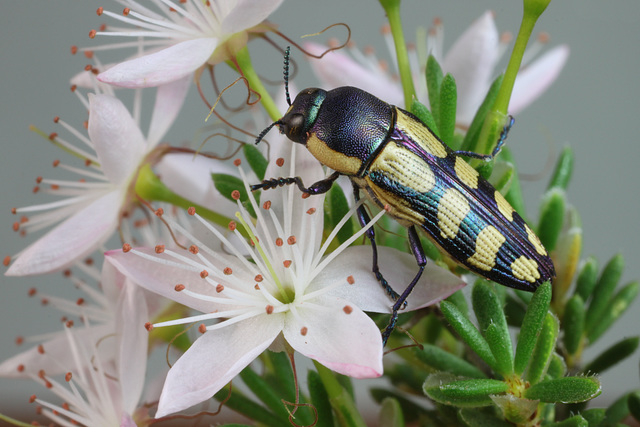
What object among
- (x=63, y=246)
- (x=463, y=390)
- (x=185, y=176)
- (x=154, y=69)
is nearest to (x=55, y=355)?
(x=63, y=246)

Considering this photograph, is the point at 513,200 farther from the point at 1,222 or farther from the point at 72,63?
the point at 1,222

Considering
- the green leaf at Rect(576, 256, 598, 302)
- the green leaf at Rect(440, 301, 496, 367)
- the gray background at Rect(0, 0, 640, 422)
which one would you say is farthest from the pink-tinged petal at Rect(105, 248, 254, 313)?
the gray background at Rect(0, 0, 640, 422)

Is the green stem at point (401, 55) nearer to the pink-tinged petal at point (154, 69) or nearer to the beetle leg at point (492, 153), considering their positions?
the beetle leg at point (492, 153)

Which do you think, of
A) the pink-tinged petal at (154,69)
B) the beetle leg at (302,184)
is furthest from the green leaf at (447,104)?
the pink-tinged petal at (154,69)

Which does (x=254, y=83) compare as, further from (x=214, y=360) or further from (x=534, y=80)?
(x=534, y=80)

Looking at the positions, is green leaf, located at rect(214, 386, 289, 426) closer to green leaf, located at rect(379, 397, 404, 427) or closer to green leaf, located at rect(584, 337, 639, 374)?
green leaf, located at rect(379, 397, 404, 427)
